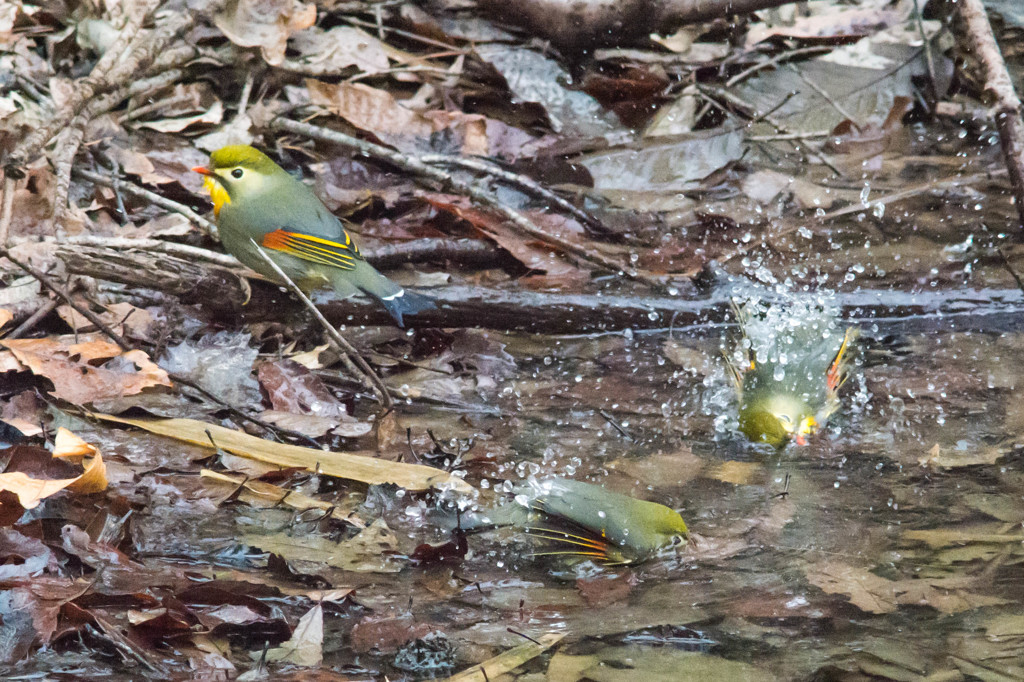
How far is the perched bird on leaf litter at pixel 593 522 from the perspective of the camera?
2867 millimetres

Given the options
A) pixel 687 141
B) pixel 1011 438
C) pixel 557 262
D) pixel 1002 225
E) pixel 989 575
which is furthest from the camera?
pixel 687 141

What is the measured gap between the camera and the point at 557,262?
497 centimetres

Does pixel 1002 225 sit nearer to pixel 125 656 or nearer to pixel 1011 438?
pixel 1011 438

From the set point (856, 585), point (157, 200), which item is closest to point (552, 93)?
point (157, 200)

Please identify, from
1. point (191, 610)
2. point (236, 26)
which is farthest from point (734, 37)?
point (191, 610)

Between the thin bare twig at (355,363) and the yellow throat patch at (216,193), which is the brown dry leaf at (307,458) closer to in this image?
the thin bare twig at (355,363)

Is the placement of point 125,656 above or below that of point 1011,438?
above

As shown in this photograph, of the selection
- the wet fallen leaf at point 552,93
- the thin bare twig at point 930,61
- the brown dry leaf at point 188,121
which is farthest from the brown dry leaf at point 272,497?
the thin bare twig at point 930,61

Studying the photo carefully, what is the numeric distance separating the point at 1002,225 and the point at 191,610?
15.7 ft

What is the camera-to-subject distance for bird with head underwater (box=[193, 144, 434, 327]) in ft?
14.3

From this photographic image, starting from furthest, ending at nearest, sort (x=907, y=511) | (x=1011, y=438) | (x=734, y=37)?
(x=734, y=37) → (x=1011, y=438) → (x=907, y=511)

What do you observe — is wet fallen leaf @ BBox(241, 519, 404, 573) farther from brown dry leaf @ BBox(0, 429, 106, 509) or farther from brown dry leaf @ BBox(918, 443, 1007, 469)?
brown dry leaf @ BBox(918, 443, 1007, 469)

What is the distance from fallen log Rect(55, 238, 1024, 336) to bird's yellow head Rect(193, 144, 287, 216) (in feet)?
1.41

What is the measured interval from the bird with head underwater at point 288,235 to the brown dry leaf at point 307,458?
103 cm
